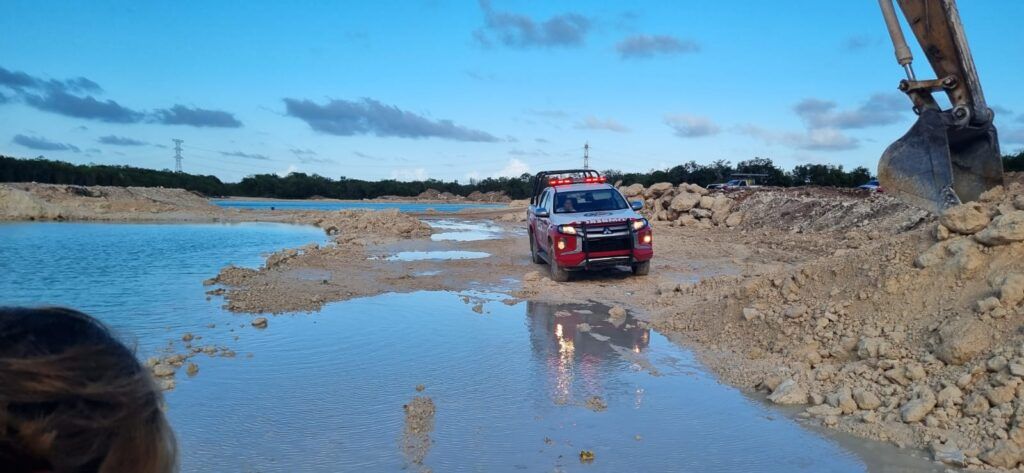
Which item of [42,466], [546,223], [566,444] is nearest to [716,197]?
[546,223]

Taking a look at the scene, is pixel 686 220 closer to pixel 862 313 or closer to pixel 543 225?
pixel 543 225

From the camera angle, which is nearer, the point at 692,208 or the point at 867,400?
the point at 867,400

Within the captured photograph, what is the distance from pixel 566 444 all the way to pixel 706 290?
662cm

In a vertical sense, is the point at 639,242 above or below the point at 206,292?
above

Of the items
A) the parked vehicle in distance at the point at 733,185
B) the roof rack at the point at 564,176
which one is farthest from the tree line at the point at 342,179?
the roof rack at the point at 564,176

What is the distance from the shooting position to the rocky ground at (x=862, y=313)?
535cm

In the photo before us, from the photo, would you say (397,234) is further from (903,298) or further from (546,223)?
(903,298)

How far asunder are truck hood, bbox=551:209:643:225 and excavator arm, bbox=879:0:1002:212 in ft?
14.9

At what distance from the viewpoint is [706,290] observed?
11367 mm

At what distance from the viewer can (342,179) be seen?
360 ft

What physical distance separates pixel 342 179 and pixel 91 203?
6009 centimetres

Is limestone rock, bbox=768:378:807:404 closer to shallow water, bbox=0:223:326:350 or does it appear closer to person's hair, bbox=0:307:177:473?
shallow water, bbox=0:223:326:350

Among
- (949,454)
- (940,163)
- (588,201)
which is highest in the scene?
(940,163)

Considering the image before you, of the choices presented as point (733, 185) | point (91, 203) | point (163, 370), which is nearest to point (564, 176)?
point (163, 370)
